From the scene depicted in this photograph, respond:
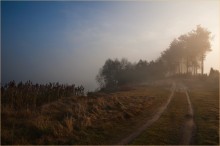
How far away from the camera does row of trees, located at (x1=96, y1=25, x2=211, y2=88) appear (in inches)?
3457

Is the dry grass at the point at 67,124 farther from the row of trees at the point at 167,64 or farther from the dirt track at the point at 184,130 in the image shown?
the row of trees at the point at 167,64

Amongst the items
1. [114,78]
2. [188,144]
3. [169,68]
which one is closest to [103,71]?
[114,78]

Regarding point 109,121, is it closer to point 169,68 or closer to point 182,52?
point 182,52

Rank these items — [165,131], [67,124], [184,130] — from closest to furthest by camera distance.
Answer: [67,124], [165,131], [184,130]

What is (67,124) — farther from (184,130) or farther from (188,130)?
(188,130)

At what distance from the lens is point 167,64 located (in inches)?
4358

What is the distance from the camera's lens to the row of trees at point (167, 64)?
8781 cm

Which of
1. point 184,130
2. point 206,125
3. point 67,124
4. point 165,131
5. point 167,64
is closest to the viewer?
point 67,124

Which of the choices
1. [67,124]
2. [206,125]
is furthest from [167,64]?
[67,124]

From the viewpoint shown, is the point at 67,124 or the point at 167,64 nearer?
the point at 67,124

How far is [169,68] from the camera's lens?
111m

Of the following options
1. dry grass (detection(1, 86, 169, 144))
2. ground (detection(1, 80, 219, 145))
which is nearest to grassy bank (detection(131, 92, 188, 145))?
ground (detection(1, 80, 219, 145))

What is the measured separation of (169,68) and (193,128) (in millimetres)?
91096

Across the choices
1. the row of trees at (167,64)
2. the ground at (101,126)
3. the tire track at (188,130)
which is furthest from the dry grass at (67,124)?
the row of trees at (167,64)
